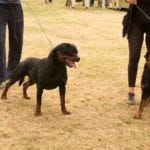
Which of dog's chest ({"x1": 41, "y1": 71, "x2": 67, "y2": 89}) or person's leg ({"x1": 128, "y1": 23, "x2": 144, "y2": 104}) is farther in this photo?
person's leg ({"x1": 128, "y1": 23, "x2": 144, "y2": 104})

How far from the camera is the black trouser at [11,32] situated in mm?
7789

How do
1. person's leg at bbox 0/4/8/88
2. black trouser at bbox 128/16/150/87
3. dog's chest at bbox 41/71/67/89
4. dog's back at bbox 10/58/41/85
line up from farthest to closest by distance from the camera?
person's leg at bbox 0/4/8/88
black trouser at bbox 128/16/150/87
dog's back at bbox 10/58/41/85
dog's chest at bbox 41/71/67/89

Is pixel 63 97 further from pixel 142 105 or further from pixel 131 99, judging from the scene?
pixel 131 99

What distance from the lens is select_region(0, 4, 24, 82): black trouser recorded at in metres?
7.79

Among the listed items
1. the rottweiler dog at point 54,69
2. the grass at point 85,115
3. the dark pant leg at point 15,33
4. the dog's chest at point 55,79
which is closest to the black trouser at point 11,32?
the dark pant leg at point 15,33

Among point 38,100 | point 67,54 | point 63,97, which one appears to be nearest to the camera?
point 67,54

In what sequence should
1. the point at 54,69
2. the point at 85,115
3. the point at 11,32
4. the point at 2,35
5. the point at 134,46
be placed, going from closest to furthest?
the point at 54,69
the point at 85,115
the point at 134,46
the point at 2,35
the point at 11,32

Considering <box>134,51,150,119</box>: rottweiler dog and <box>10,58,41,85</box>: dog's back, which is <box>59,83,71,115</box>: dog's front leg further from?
<box>134,51,150,119</box>: rottweiler dog

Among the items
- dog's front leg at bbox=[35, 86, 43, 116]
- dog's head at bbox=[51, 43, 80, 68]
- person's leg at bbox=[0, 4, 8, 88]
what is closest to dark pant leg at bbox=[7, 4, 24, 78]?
person's leg at bbox=[0, 4, 8, 88]

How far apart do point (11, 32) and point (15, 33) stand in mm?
68

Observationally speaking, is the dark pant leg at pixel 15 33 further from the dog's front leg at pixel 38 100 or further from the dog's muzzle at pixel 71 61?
the dog's muzzle at pixel 71 61

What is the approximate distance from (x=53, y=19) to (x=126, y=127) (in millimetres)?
13207

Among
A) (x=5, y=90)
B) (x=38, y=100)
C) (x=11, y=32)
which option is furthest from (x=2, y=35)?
(x=38, y=100)

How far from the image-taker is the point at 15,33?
317 inches
